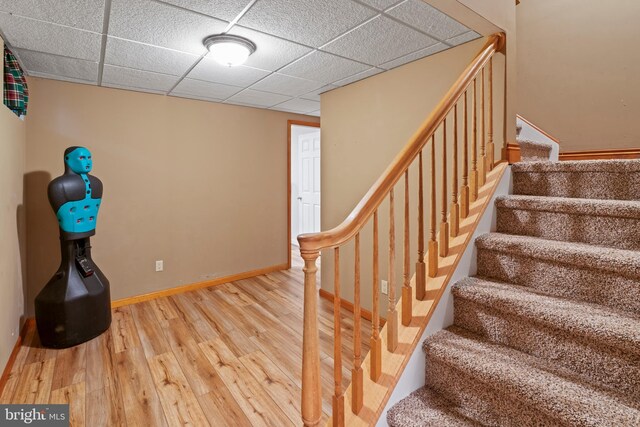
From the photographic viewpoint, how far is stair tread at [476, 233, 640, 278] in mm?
1225

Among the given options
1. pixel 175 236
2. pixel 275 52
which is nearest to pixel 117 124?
pixel 175 236

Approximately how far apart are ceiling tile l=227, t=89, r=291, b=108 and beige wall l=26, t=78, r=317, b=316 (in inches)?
Answer: 8.2

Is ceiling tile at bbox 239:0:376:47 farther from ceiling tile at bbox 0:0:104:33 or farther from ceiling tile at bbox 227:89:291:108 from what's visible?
ceiling tile at bbox 227:89:291:108

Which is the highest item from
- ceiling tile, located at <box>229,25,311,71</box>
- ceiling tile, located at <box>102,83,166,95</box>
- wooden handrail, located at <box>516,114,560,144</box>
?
ceiling tile, located at <box>102,83,166,95</box>

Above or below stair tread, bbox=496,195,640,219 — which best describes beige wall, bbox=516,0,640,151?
above

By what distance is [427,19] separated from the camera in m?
2.00

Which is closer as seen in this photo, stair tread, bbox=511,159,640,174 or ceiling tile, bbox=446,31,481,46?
stair tread, bbox=511,159,640,174

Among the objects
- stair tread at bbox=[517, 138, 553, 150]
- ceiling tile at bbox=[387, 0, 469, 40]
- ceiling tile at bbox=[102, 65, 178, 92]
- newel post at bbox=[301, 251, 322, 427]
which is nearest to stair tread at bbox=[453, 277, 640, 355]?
newel post at bbox=[301, 251, 322, 427]

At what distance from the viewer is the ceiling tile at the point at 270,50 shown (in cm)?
216

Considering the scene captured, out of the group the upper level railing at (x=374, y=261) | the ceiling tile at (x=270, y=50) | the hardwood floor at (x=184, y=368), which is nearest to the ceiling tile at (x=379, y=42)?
the ceiling tile at (x=270, y=50)

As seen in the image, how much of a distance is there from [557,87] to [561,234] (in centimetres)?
216

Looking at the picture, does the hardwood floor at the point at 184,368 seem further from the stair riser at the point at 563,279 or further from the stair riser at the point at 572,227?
the stair riser at the point at 572,227

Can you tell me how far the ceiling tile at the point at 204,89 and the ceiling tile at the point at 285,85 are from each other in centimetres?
31

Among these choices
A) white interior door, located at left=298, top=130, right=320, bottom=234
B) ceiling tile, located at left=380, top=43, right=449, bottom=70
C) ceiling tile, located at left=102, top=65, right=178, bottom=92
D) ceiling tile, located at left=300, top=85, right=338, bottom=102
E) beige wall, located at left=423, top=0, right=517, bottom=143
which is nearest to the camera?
beige wall, located at left=423, top=0, right=517, bottom=143
